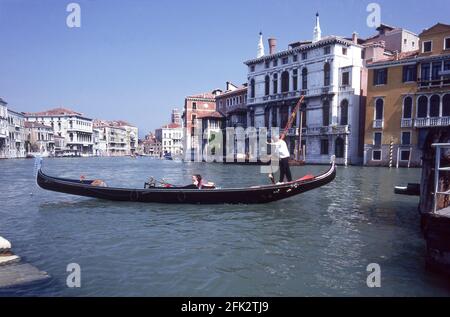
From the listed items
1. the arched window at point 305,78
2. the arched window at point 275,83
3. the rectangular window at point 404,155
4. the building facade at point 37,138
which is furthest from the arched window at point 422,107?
the building facade at point 37,138

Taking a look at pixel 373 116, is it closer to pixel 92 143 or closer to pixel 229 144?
pixel 229 144

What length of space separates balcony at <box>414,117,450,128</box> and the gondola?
18224mm

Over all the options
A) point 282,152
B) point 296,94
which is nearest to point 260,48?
point 296,94

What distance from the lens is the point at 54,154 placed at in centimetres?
7906

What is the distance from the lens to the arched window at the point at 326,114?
3147 cm

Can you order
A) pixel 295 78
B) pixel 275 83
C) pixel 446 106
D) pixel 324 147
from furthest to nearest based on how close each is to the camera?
1. pixel 275 83
2. pixel 295 78
3. pixel 324 147
4. pixel 446 106

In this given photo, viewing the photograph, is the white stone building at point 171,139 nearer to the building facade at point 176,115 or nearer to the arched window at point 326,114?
the building facade at point 176,115

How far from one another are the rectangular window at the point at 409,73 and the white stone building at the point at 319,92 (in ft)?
14.6

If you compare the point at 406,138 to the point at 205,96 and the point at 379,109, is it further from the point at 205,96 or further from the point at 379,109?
the point at 205,96

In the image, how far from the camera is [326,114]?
31719 mm

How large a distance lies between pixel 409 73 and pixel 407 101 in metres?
2.00

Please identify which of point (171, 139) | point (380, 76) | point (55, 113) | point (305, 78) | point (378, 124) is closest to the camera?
point (380, 76)
